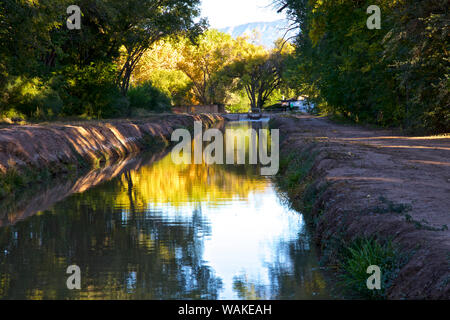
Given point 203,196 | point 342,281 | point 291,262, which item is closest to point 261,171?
point 203,196

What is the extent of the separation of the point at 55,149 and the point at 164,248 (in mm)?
13038

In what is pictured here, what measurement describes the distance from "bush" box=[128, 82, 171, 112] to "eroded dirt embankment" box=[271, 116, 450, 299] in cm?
4190

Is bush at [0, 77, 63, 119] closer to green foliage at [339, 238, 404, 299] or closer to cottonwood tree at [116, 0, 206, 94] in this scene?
cottonwood tree at [116, 0, 206, 94]

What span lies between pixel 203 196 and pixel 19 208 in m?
4.48

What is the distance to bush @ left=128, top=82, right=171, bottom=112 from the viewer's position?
60938 mm

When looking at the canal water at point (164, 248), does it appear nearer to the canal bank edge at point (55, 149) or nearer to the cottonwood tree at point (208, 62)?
the canal bank edge at point (55, 149)

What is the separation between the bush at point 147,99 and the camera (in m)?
60.9

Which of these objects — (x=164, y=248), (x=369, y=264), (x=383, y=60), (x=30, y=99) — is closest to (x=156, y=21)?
(x=30, y=99)

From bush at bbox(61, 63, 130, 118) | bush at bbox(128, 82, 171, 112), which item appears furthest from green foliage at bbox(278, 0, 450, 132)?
bush at bbox(128, 82, 171, 112)

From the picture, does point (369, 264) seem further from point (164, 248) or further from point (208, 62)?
point (208, 62)

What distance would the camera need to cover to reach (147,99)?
6228 cm

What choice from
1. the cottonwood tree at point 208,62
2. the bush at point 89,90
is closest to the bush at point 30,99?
the bush at point 89,90

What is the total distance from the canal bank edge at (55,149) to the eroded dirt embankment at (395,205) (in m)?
8.07
